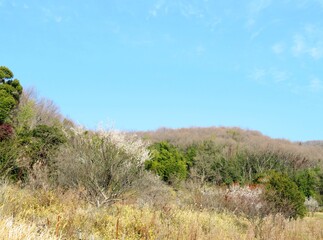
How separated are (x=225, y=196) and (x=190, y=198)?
1.68 m

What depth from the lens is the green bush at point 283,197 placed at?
58.4 ft

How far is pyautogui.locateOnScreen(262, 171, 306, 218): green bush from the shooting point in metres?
17.8

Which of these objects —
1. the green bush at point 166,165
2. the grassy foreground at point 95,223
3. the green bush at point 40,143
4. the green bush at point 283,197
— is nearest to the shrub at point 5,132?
the green bush at point 40,143

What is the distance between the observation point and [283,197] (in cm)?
1886

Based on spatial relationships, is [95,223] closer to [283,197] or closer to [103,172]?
[103,172]

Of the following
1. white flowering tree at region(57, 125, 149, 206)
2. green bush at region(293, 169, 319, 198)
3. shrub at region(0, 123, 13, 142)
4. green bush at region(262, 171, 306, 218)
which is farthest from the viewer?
green bush at region(293, 169, 319, 198)

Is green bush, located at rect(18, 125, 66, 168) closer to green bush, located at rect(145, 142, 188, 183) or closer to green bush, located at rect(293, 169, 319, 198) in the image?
green bush, located at rect(145, 142, 188, 183)

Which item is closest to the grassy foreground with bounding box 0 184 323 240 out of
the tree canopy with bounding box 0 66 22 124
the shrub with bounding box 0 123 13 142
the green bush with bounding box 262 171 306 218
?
the green bush with bounding box 262 171 306 218

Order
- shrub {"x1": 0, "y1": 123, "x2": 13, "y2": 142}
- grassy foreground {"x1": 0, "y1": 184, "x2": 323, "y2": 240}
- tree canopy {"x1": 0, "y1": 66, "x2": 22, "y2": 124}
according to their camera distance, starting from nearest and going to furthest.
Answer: grassy foreground {"x1": 0, "y1": 184, "x2": 323, "y2": 240}, shrub {"x1": 0, "y1": 123, "x2": 13, "y2": 142}, tree canopy {"x1": 0, "y1": 66, "x2": 22, "y2": 124}

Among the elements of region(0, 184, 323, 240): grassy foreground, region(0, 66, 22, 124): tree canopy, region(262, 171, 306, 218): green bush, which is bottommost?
region(0, 184, 323, 240): grassy foreground

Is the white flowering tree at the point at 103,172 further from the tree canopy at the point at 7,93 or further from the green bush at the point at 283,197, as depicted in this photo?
the tree canopy at the point at 7,93

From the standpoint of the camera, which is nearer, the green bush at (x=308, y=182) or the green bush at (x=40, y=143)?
the green bush at (x=40, y=143)

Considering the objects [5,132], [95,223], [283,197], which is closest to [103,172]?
[95,223]

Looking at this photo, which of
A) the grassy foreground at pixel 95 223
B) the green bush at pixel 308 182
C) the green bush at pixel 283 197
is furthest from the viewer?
the green bush at pixel 308 182
